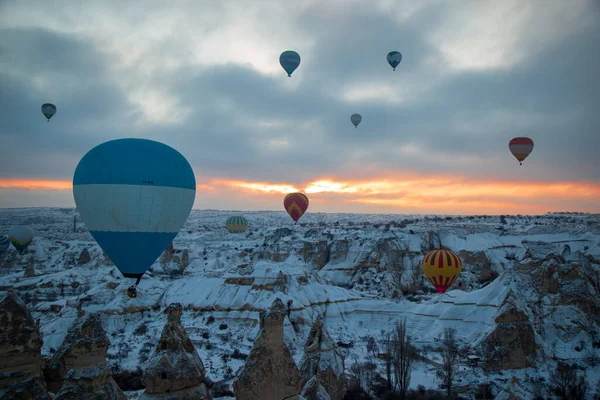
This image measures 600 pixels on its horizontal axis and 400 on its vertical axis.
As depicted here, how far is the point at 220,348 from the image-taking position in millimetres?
26734

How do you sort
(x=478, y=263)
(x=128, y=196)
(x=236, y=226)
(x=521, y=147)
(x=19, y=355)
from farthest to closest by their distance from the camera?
(x=236, y=226)
(x=478, y=263)
(x=521, y=147)
(x=128, y=196)
(x=19, y=355)

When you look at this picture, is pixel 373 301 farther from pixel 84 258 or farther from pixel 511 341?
pixel 84 258

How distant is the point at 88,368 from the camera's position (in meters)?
6.79

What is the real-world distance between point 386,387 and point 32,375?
52.0 feet

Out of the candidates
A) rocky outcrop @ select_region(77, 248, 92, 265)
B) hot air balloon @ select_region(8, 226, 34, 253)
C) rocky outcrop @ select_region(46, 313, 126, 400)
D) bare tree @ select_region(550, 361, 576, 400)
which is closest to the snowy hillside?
bare tree @ select_region(550, 361, 576, 400)

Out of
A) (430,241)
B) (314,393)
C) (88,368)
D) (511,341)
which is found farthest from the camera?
(430,241)

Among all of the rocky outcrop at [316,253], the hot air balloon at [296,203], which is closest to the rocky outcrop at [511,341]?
the rocky outcrop at [316,253]

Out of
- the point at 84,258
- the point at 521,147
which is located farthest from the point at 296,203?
the point at 521,147

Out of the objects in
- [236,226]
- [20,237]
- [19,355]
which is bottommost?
[20,237]

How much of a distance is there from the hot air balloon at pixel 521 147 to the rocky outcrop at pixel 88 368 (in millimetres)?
35836

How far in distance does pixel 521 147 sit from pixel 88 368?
3638 cm

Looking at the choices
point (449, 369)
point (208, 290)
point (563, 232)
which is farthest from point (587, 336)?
point (563, 232)

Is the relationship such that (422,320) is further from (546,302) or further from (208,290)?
(208,290)

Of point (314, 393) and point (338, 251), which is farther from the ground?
point (338, 251)
